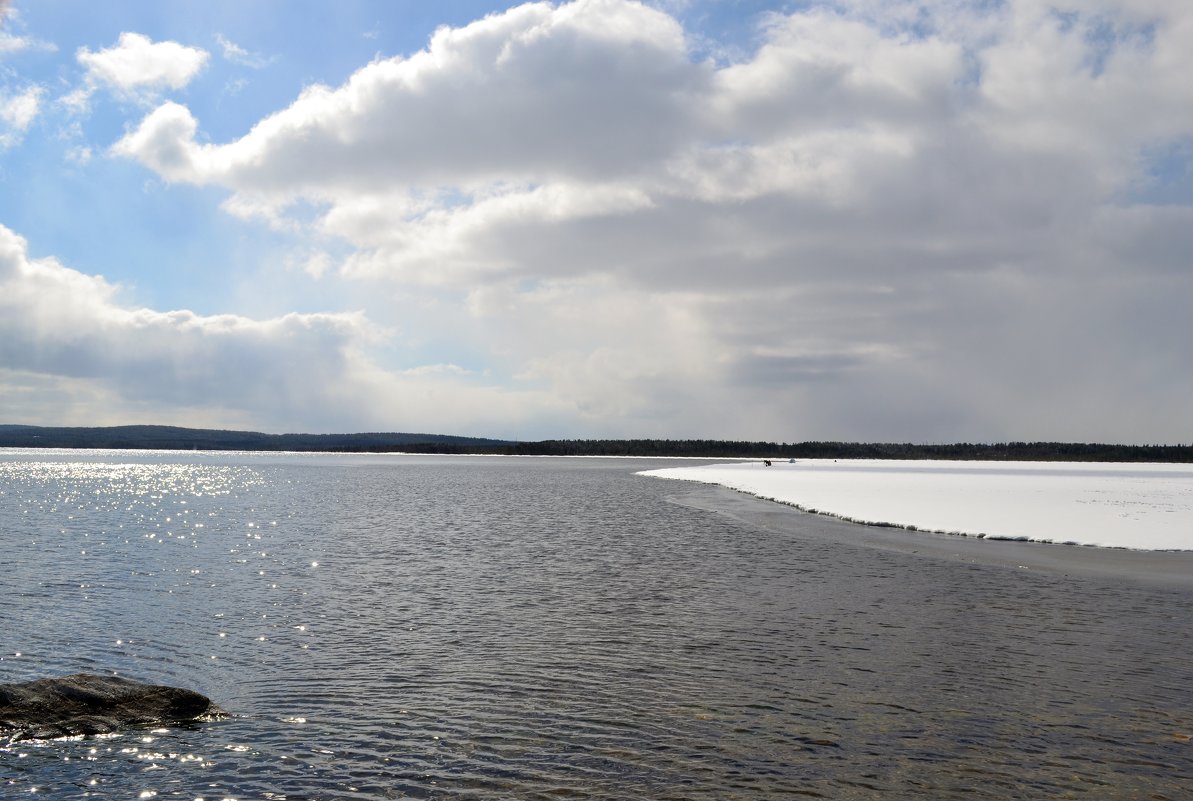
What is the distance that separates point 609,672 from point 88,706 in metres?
8.19

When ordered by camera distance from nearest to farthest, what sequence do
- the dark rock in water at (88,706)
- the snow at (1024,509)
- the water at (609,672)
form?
the water at (609,672) → the dark rock in water at (88,706) → the snow at (1024,509)

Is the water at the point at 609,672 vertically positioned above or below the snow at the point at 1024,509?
below

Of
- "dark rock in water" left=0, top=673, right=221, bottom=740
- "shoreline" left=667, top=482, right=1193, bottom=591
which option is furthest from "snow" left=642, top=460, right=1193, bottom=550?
"dark rock in water" left=0, top=673, right=221, bottom=740

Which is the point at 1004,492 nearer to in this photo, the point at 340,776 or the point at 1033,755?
the point at 1033,755

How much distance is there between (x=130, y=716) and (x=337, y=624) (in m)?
7.11

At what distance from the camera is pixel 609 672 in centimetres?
1525

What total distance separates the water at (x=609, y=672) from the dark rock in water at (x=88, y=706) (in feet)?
1.59

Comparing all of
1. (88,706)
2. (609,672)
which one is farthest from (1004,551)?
(88,706)

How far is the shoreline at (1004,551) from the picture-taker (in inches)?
1040

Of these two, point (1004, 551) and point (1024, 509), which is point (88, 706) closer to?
point (1004, 551)

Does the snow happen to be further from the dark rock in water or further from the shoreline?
the dark rock in water

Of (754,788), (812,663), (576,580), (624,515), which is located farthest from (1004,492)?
(754,788)

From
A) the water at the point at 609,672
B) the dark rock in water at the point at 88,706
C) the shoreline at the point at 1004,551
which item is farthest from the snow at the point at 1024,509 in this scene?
the dark rock in water at the point at 88,706

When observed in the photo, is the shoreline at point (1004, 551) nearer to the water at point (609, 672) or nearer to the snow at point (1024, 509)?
the snow at point (1024, 509)
